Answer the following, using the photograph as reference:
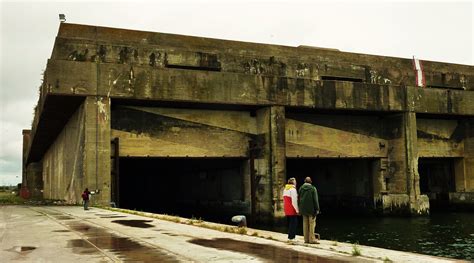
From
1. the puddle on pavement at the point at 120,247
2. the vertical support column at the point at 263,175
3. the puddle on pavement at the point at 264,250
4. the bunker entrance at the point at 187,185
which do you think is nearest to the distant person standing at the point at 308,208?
the puddle on pavement at the point at 264,250

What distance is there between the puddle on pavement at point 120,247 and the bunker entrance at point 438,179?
35.1 metres

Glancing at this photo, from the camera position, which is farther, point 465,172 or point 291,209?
point 465,172

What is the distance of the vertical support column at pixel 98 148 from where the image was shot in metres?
27.0

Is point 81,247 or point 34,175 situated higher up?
point 34,175

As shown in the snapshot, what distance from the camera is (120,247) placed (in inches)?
426

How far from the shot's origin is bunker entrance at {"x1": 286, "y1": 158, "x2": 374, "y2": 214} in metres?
38.2

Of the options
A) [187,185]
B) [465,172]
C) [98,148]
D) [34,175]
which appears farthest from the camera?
[34,175]

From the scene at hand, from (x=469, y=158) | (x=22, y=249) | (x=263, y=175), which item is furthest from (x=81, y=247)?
(x=469, y=158)

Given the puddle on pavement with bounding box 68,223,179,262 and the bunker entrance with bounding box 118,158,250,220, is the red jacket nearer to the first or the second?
the puddle on pavement with bounding box 68,223,179,262

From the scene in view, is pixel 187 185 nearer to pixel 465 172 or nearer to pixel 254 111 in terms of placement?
pixel 254 111

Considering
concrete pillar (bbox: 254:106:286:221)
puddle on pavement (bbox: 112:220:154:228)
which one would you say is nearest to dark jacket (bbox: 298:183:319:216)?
puddle on pavement (bbox: 112:220:154:228)

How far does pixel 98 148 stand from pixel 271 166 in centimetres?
1118

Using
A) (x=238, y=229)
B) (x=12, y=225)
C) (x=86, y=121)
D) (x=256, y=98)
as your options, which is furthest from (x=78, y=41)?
(x=238, y=229)

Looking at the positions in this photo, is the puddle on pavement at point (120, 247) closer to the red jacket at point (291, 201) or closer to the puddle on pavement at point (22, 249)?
the puddle on pavement at point (22, 249)
